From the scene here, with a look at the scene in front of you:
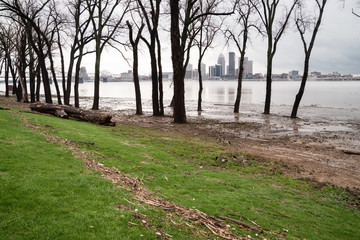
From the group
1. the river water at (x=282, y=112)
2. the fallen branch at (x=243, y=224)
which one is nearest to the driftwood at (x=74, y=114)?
the river water at (x=282, y=112)

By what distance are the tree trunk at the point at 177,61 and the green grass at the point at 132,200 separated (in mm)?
9748

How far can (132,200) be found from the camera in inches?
191

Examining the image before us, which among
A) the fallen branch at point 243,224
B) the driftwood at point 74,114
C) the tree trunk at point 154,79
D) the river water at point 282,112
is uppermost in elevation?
the tree trunk at point 154,79

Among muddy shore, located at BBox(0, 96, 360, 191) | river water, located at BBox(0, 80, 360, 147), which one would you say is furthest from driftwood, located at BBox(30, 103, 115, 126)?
river water, located at BBox(0, 80, 360, 147)

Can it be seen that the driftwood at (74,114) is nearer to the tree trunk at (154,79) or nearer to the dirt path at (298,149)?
the dirt path at (298,149)

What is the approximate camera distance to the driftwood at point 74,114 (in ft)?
49.1

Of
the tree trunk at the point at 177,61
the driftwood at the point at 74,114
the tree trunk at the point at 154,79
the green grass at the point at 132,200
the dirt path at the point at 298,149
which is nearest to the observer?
the green grass at the point at 132,200

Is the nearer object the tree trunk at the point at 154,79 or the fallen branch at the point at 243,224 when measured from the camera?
the fallen branch at the point at 243,224

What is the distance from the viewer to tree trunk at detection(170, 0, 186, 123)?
59.6 ft

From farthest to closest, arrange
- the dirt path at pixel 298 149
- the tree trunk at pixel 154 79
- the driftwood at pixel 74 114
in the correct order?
the tree trunk at pixel 154 79 < the driftwood at pixel 74 114 < the dirt path at pixel 298 149

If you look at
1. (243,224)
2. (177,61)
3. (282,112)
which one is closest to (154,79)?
(177,61)

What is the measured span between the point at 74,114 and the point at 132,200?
1197 cm

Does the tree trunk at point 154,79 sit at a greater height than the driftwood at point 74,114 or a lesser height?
greater

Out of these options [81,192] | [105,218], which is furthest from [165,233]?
[81,192]
